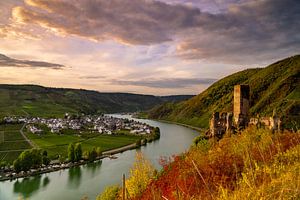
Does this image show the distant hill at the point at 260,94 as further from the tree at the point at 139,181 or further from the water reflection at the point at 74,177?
the tree at the point at 139,181

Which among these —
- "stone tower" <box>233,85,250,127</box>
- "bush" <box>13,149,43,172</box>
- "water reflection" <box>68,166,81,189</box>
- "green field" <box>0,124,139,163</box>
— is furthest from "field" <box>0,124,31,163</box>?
"stone tower" <box>233,85,250,127</box>

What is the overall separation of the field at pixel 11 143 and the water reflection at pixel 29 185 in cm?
1630

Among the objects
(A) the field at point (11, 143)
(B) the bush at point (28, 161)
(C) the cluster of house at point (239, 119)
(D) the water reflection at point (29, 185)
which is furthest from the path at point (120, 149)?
(C) the cluster of house at point (239, 119)

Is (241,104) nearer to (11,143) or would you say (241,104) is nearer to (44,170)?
(44,170)

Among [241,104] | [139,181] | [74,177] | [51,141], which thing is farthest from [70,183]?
[51,141]

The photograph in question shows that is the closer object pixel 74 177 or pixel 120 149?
pixel 74 177

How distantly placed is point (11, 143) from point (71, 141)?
18.8m

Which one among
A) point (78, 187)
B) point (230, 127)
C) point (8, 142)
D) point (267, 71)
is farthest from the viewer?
point (267, 71)

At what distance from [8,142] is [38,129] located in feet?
90.6

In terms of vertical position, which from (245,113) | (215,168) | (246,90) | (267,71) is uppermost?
(267,71)

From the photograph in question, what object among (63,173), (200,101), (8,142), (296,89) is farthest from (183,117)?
(63,173)

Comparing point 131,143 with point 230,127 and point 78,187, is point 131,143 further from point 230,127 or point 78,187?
point 230,127

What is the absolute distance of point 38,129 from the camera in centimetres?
12175

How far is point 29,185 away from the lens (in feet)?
194
